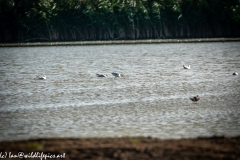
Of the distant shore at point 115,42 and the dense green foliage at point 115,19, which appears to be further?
the dense green foliage at point 115,19

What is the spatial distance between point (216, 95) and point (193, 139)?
346 inches

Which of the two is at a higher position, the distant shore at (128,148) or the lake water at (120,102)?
the distant shore at (128,148)

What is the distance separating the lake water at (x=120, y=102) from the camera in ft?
44.1

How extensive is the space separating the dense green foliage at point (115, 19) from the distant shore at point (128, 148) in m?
54.7

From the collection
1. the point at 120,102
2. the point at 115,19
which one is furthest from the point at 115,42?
the point at 120,102

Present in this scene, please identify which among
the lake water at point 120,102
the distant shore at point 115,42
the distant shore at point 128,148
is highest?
the distant shore at point 128,148

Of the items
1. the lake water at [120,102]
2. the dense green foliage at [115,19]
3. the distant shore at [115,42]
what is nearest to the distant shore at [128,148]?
the lake water at [120,102]

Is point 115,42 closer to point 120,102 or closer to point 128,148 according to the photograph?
point 120,102

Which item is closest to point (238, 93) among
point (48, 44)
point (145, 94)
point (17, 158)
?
point (145, 94)

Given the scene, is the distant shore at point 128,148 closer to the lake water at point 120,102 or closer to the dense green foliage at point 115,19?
the lake water at point 120,102

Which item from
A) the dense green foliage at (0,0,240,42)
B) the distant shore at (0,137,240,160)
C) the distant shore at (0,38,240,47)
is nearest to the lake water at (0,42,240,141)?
the distant shore at (0,137,240,160)

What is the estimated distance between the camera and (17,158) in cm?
999

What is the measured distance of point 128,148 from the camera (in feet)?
34.4

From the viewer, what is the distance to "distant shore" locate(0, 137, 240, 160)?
10016mm
